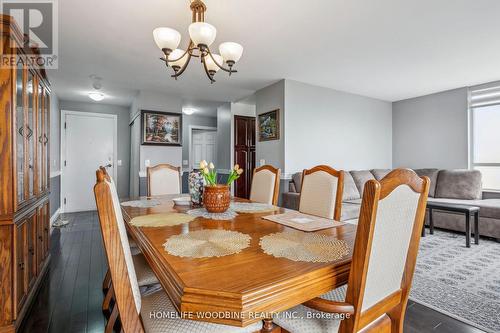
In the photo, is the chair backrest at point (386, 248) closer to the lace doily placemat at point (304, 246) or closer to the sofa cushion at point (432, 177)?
the lace doily placemat at point (304, 246)

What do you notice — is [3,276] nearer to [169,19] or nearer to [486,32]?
[169,19]

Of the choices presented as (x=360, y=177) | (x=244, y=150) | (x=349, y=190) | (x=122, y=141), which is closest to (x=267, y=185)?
(x=349, y=190)

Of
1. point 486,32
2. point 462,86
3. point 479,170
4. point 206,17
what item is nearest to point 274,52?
point 206,17

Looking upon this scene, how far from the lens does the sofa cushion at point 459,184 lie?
13.4 ft

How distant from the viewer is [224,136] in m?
5.83

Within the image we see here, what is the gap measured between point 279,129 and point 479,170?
345cm

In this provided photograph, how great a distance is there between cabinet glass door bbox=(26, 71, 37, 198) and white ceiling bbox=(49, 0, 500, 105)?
0.67 metres

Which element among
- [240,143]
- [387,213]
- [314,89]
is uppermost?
[314,89]

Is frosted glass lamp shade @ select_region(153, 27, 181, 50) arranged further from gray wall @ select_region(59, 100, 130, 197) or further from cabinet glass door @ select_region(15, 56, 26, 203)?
gray wall @ select_region(59, 100, 130, 197)

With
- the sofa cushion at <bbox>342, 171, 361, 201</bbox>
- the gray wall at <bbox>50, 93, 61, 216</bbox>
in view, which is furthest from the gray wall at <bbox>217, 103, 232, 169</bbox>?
the gray wall at <bbox>50, 93, 61, 216</bbox>

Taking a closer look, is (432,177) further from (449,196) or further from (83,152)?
(83,152)

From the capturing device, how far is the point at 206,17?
2.22m

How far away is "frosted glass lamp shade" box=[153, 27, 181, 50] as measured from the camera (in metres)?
1.75

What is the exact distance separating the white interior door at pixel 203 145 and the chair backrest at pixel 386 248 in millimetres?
6147
